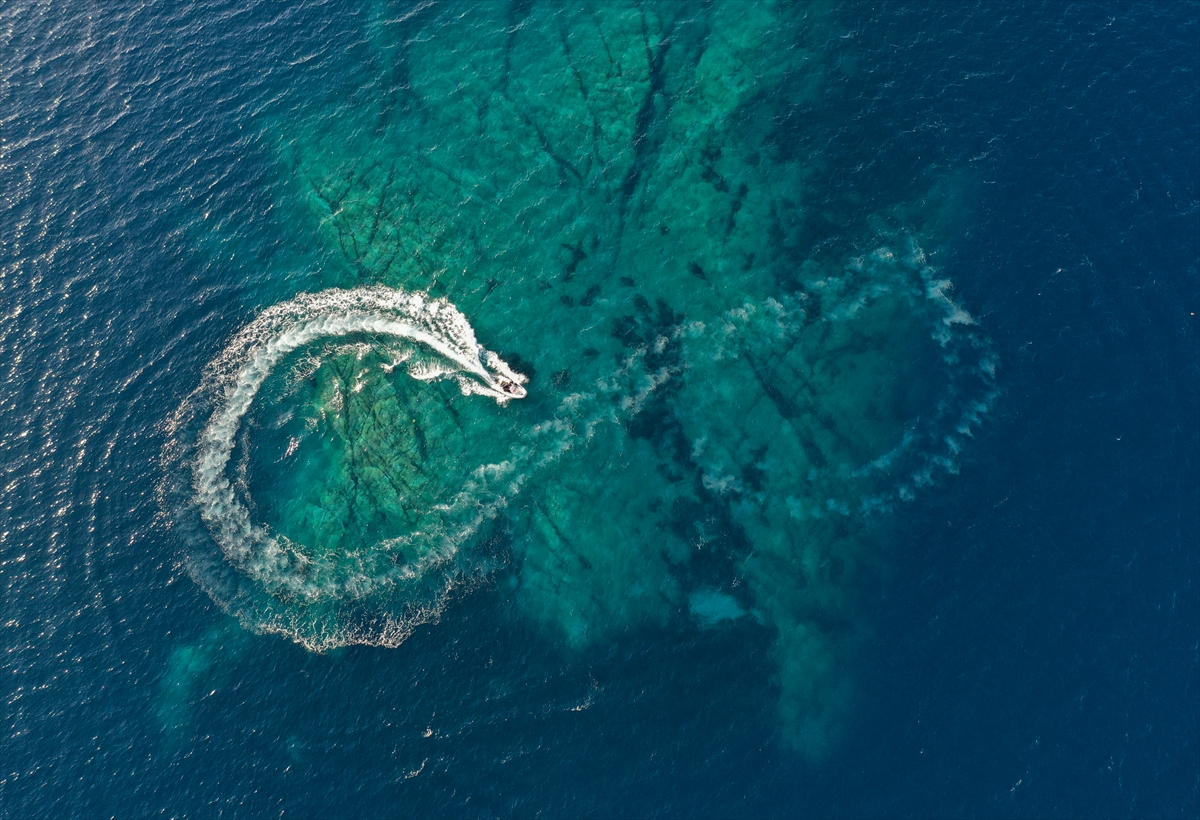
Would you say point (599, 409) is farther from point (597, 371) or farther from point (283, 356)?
point (283, 356)

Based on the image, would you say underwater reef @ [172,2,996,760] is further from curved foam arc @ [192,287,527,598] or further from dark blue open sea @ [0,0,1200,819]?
dark blue open sea @ [0,0,1200,819]

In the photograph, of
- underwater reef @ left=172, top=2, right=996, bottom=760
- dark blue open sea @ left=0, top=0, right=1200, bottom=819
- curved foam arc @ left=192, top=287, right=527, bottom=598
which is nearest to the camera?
dark blue open sea @ left=0, top=0, right=1200, bottom=819

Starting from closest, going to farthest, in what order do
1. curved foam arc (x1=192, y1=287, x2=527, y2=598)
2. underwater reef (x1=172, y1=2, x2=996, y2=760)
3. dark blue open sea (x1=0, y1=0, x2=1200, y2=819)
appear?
dark blue open sea (x1=0, y1=0, x2=1200, y2=819), underwater reef (x1=172, y1=2, x2=996, y2=760), curved foam arc (x1=192, y1=287, x2=527, y2=598)

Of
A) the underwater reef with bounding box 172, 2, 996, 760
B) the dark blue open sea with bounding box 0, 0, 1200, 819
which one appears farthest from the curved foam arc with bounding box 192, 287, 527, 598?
the dark blue open sea with bounding box 0, 0, 1200, 819

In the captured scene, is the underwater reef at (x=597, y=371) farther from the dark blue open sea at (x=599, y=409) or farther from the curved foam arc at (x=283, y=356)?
the dark blue open sea at (x=599, y=409)

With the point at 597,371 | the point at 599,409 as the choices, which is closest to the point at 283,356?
the point at 597,371

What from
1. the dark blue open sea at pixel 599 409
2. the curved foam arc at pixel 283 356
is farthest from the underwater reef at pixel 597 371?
the dark blue open sea at pixel 599 409

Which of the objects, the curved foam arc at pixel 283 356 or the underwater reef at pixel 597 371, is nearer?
the underwater reef at pixel 597 371
